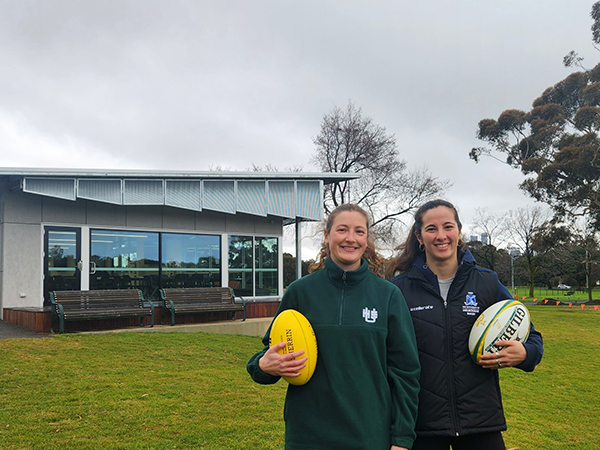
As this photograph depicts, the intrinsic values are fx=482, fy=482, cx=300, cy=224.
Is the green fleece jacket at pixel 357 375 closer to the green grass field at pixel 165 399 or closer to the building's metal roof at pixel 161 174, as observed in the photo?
the green grass field at pixel 165 399

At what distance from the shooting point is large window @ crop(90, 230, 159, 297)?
12.3m

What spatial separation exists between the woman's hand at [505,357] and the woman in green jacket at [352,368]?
0.44m

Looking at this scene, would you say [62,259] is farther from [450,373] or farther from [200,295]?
[450,373]

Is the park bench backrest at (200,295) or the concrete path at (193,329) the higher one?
the park bench backrest at (200,295)

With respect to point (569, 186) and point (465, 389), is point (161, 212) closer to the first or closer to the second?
point (465, 389)

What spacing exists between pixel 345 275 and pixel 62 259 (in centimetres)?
1145

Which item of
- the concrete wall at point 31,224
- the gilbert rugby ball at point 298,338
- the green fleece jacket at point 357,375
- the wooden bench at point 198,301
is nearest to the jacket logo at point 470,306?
the green fleece jacket at point 357,375

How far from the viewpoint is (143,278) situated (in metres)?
12.9

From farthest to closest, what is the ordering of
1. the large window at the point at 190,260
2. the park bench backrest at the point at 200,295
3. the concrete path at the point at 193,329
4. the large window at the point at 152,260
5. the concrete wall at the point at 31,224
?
the large window at the point at 190,260 → the large window at the point at 152,260 → the park bench backrest at the point at 200,295 → the concrete wall at the point at 31,224 → the concrete path at the point at 193,329

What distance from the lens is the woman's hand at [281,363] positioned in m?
2.18

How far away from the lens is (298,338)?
7.39 feet

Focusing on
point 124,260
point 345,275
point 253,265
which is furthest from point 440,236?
point 253,265

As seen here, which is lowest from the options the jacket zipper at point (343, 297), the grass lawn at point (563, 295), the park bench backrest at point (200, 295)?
the grass lawn at point (563, 295)

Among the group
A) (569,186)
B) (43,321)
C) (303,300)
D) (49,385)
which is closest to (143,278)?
(43,321)
